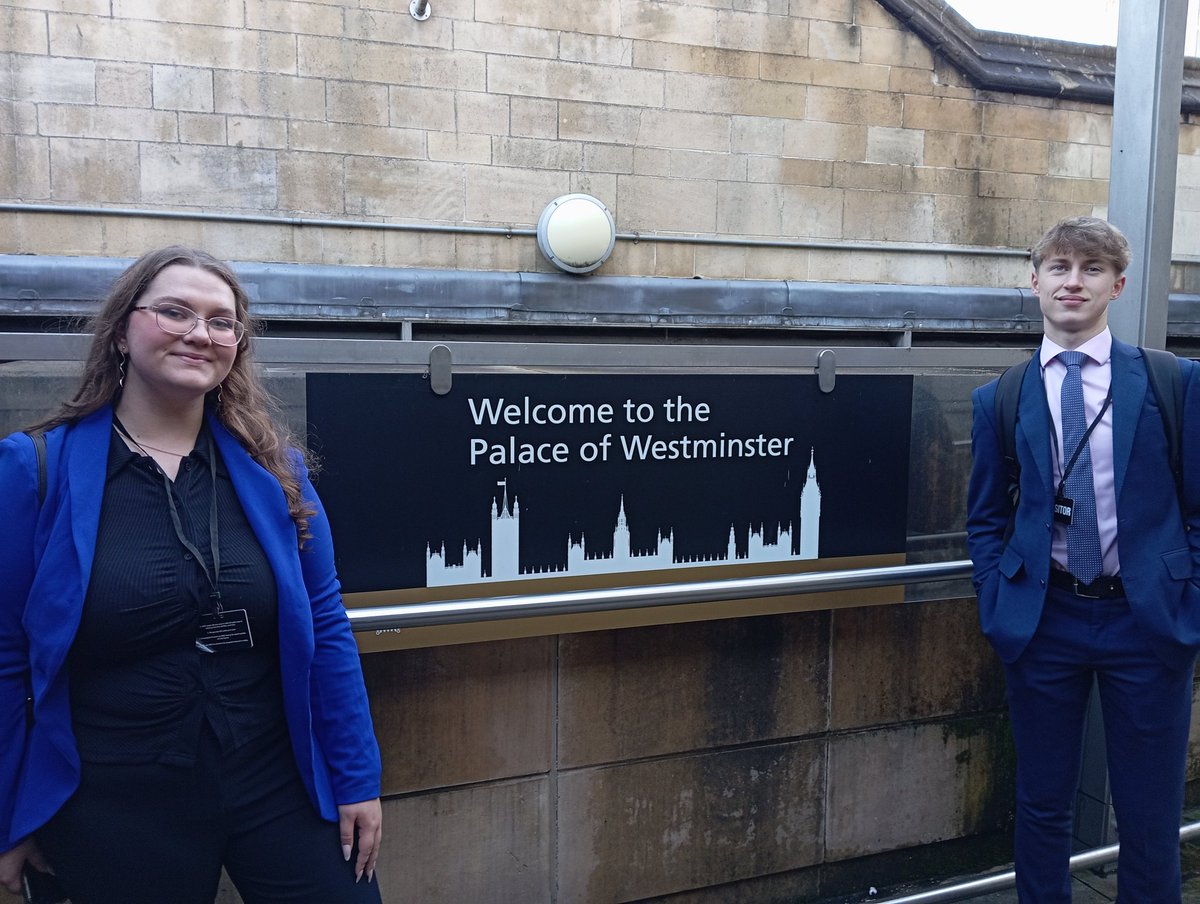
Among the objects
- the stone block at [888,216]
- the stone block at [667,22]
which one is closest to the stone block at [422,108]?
the stone block at [667,22]

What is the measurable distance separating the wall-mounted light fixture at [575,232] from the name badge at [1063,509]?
5692mm

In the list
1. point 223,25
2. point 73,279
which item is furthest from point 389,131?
point 73,279

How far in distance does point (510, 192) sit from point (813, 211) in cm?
257

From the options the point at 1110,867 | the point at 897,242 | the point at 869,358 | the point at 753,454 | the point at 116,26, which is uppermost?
the point at 116,26

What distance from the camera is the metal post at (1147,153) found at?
3.00 meters

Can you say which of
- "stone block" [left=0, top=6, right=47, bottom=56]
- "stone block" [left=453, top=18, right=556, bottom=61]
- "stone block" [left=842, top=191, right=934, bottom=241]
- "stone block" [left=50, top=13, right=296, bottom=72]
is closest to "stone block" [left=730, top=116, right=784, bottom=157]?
"stone block" [left=842, top=191, right=934, bottom=241]

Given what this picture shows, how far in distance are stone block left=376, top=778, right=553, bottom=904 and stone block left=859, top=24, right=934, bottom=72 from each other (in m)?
7.35

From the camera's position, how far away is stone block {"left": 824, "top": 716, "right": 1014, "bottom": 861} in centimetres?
339

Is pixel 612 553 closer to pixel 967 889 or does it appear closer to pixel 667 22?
pixel 967 889

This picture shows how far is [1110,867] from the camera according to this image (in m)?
3.42

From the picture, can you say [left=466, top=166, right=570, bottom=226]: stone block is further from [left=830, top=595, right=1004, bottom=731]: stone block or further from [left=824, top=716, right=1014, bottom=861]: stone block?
[left=824, top=716, right=1014, bottom=861]: stone block

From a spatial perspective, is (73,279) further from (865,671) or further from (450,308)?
(865,671)

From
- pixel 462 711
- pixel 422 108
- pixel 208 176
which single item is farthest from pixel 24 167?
pixel 462 711

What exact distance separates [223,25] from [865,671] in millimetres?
6053
